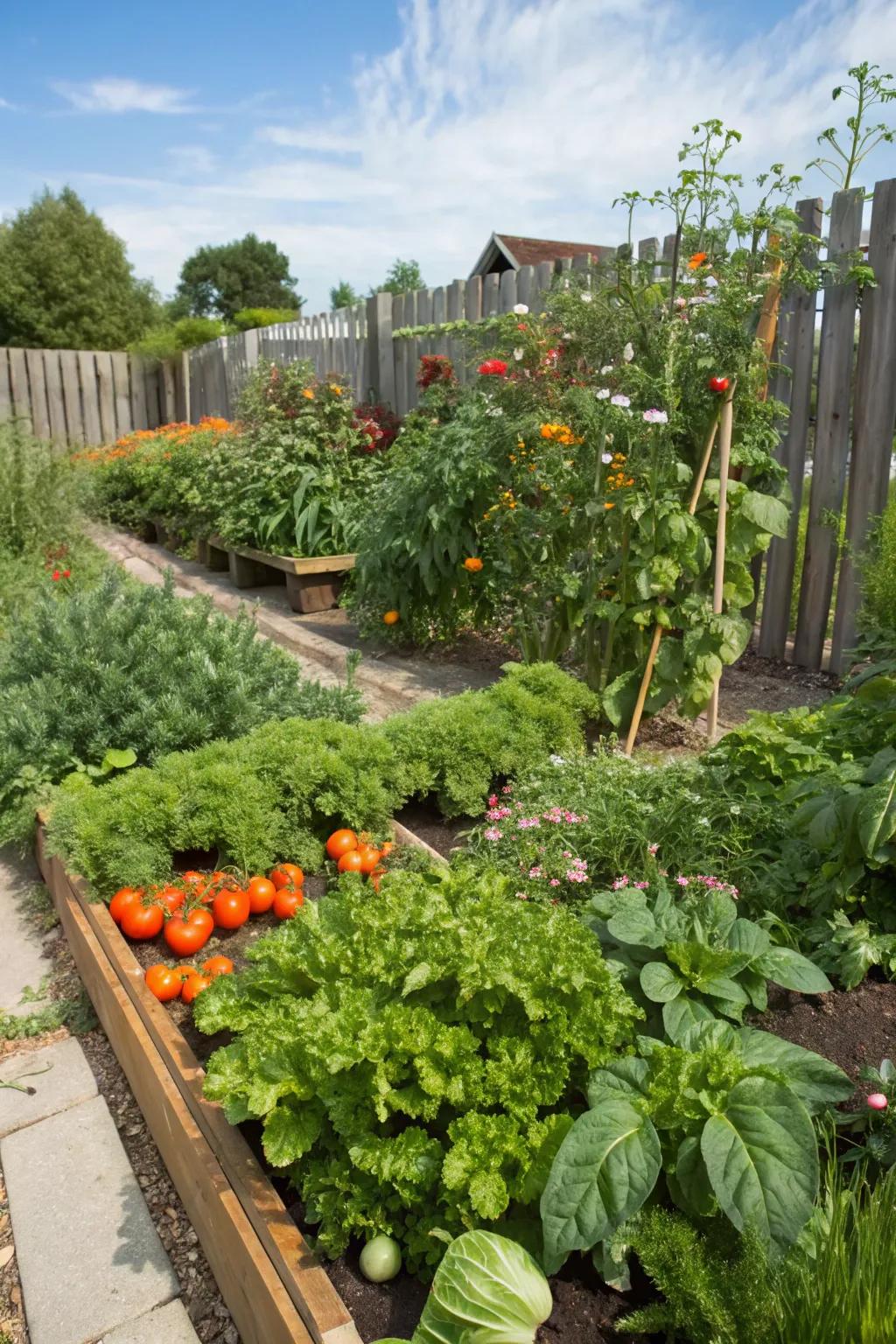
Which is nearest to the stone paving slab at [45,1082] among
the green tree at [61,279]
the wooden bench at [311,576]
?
the wooden bench at [311,576]

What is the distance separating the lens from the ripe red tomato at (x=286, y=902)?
2.69 m

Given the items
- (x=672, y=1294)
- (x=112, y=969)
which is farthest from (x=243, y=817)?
(x=672, y=1294)

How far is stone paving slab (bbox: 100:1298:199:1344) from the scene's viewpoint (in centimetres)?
169

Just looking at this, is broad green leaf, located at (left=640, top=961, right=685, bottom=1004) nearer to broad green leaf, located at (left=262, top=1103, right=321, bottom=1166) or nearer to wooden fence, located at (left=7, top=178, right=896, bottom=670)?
broad green leaf, located at (left=262, top=1103, right=321, bottom=1166)

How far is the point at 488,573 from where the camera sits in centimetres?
504

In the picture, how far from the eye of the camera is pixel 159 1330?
5.61 feet

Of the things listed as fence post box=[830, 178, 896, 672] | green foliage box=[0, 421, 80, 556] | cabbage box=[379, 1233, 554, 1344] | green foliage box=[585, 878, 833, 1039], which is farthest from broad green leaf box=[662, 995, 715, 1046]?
green foliage box=[0, 421, 80, 556]

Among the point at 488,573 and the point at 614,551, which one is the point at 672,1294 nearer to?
the point at 614,551

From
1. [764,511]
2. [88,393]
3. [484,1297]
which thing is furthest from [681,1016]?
[88,393]

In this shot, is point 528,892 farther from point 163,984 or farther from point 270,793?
point 163,984

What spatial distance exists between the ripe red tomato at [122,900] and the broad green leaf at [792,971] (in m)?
1.73

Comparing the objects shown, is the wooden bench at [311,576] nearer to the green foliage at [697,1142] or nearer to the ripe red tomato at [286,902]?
the ripe red tomato at [286,902]

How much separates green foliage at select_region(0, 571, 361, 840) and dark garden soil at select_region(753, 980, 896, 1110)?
2.01m

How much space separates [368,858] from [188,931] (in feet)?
1.85
